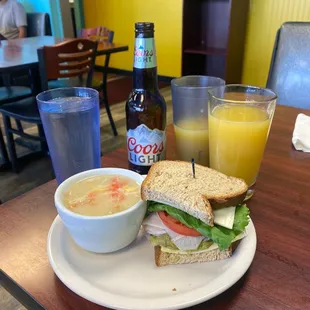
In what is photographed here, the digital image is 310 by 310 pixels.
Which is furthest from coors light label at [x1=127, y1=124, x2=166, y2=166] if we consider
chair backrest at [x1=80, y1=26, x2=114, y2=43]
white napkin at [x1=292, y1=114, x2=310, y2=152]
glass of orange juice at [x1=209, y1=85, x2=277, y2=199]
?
chair backrest at [x1=80, y1=26, x2=114, y2=43]

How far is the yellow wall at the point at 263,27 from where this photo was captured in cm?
293

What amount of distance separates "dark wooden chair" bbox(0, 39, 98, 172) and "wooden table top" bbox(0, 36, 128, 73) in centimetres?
8

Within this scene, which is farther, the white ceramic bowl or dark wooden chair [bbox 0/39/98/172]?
dark wooden chair [bbox 0/39/98/172]

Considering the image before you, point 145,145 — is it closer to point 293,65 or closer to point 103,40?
point 293,65

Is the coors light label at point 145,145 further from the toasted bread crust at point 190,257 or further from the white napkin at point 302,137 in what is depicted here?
the white napkin at point 302,137

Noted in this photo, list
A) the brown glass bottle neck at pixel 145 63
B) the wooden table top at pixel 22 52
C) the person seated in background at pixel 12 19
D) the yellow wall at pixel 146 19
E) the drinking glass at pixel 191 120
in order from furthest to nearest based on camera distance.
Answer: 1. the yellow wall at pixel 146 19
2. the person seated in background at pixel 12 19
3. the wooden table top at pixel 22 52
4. the drinking glass at pixel 191 120
5. the brown glass bottle neck at pixel 145 63

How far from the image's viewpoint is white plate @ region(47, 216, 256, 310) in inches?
16.5

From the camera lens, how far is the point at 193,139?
0.72 metres

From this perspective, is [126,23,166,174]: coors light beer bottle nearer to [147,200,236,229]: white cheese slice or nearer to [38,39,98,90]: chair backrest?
[147,200,236,229]: white cheese slice

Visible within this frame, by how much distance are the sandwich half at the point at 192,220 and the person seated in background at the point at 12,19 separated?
3.67 metres

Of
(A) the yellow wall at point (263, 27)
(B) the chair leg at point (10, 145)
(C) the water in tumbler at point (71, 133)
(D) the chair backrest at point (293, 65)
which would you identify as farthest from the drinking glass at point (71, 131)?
(A) the yellow wall at point (263, 27)

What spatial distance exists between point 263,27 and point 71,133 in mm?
3070

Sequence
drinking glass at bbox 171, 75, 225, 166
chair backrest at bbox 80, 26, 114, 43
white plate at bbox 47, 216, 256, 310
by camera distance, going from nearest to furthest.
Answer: white plate at bbox 47, 216, 256, 310
drinking glass at bbox 171, 75, 225, 166
chair backrest at bbox 80, 26, 114, 43

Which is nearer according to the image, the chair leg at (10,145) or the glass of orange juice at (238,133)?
the glass of orange juice at (238,133)
